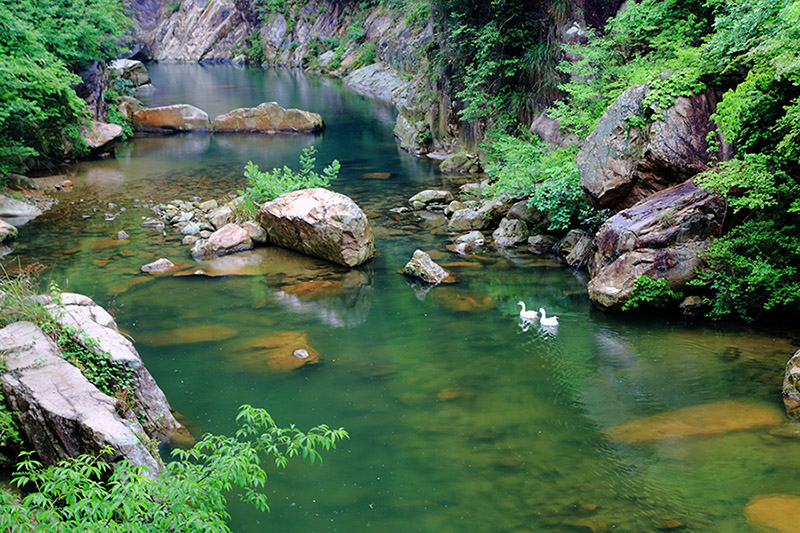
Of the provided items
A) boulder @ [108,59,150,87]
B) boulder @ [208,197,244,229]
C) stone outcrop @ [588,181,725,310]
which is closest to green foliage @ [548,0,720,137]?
stone outcrop @ [588,181,725,310]

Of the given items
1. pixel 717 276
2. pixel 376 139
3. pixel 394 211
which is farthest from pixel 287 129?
pixel 717 276

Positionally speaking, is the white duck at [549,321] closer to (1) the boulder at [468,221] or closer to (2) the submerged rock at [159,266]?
(1) the boulder at [468,221]

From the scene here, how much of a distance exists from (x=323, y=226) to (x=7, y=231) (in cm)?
669

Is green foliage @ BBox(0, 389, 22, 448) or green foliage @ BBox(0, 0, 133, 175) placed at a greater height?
green foliage @ BBox(0, 0, 133, 175)

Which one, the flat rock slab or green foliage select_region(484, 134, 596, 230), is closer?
the flat rock slab

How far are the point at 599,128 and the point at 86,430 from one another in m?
8.90

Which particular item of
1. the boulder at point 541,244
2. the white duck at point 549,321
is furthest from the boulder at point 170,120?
the white duck at point 549,321

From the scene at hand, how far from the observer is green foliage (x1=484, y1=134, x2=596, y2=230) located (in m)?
11.1

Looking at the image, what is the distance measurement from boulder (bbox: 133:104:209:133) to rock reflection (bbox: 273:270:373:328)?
55.3ft

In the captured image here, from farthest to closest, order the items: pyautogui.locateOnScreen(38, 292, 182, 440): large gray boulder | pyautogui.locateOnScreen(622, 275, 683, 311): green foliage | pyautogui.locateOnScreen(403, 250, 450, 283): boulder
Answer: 1. pyautogui.locateOnScreen(403, 250, 450, 283): boulder
2. pyautogui.locateOnScreen(622, 275, 683, 311): green foliage
3. pyautogui.locateOnScreen(38, 292, 182, 440): large gray boulder

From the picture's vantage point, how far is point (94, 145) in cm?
1897

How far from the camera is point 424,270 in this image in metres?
10.1

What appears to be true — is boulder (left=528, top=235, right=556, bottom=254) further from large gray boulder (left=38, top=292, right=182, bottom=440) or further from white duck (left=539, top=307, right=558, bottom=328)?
large gray boulder (left=38, top=292, right=182, bottom=440)

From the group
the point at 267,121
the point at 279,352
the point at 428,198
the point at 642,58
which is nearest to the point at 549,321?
the point at 279,352
